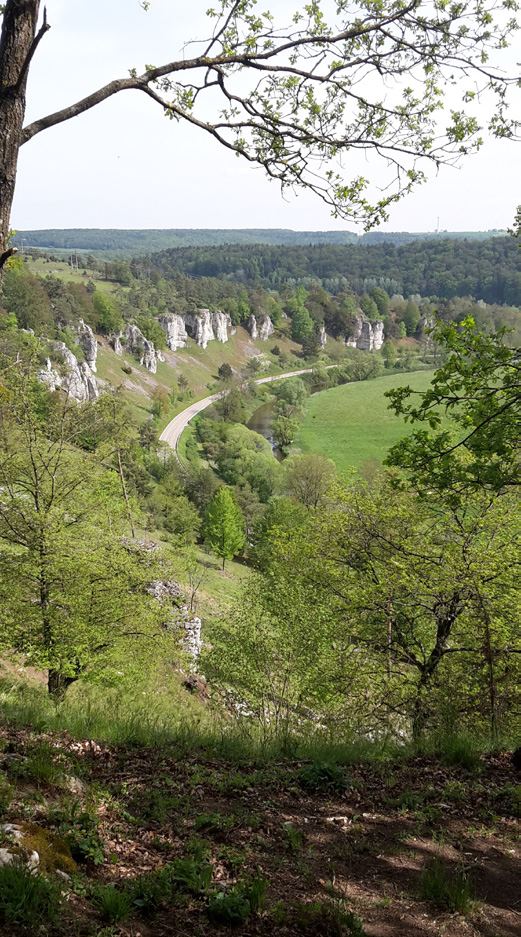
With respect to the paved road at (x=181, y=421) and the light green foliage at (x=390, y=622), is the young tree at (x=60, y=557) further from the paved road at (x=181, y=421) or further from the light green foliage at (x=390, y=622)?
the paved road at (x=181, y=421)

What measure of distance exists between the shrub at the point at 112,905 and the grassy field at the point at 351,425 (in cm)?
7000

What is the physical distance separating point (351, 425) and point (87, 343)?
49031mm

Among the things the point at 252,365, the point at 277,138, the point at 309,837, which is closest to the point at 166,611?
the point at 309,837

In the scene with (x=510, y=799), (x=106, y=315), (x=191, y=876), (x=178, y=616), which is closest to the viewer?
(x=191, y=876)

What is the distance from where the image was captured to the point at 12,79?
14.9ft

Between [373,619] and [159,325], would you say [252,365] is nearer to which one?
[159,325]

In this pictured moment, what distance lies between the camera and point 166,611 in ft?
52.3

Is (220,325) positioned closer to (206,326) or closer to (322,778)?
(206,326)

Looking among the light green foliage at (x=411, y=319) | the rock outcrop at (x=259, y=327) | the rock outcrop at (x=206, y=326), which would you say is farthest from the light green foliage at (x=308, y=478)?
the light green foliage at (x=411, y=319)

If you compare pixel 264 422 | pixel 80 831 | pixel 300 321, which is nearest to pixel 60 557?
pixel 80 831

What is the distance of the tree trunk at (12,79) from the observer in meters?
4.50

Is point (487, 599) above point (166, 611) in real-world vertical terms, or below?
above

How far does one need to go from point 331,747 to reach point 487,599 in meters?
4.86

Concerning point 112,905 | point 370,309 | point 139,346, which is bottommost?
point 112,905
